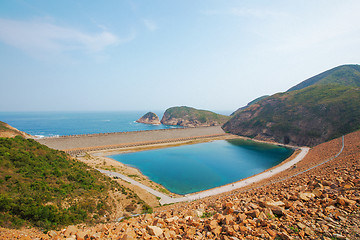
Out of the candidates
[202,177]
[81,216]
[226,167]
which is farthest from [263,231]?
[226,167]

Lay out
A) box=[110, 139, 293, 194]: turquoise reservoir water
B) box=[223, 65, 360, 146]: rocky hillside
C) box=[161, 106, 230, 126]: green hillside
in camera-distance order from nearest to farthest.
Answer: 1. box=[110, 139, 293, 194]: turquoise reservoir water
2. box=[223, 65, 360, 146]: rocky hillside
3. box=[161, 106, 230, 126]: green hillside

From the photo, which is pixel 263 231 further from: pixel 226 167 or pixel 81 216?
pixel 226 167

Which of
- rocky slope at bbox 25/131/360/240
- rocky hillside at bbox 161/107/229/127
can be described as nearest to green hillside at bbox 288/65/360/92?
rocky hillside at bbox 161/107/229/127

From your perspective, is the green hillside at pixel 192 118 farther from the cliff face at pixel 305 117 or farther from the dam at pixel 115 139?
the dam at pixel 115 139

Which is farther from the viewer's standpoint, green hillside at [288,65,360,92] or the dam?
green hillside at [288,65,360,92]

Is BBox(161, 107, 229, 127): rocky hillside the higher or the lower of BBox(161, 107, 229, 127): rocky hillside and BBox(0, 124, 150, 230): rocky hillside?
the higher

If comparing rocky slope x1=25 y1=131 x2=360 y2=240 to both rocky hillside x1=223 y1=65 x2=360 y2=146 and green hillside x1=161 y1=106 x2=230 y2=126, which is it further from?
green hillside x1=161 y1=106 x2=230 y2=126
